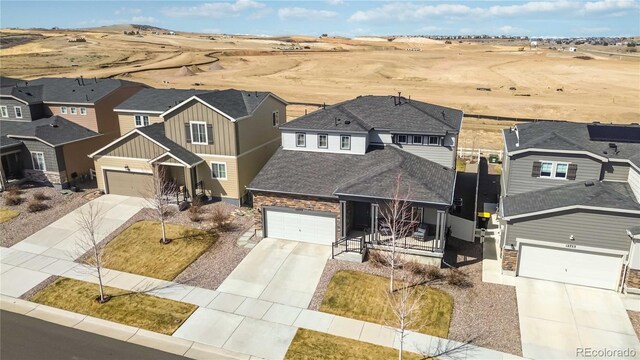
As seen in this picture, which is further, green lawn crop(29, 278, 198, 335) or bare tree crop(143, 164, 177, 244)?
bare tree crop(143, 164, 177, 244)

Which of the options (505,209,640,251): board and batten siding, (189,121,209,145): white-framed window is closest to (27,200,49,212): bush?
(189,121,209,145): white-framed window

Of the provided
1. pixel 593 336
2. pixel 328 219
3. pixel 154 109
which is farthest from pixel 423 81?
pixel 593 336

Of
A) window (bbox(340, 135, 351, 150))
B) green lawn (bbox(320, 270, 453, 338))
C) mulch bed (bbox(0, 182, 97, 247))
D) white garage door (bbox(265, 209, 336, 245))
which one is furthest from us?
window (bbox(340, 135, 351, 150))

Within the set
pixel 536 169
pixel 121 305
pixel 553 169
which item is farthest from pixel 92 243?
pixel 553 169

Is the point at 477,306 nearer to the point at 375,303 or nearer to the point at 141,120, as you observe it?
the point at 375,303

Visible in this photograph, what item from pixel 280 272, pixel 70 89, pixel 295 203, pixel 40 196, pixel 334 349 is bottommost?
pixel 334 349

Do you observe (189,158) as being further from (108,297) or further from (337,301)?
(337,301)

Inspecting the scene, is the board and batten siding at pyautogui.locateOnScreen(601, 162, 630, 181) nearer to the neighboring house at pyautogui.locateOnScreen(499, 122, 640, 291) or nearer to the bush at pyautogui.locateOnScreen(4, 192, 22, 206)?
the neighboring house at pyautogui.locateOnScreen(499, 122, 640, 291)
